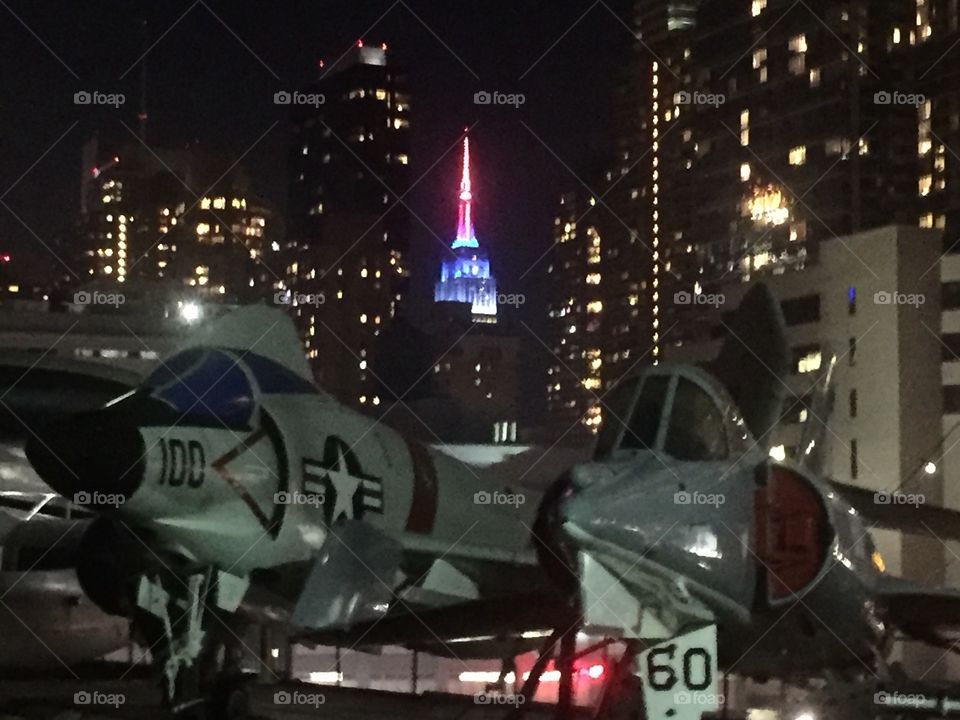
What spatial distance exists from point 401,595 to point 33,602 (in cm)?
935

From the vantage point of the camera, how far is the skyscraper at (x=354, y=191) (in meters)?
134

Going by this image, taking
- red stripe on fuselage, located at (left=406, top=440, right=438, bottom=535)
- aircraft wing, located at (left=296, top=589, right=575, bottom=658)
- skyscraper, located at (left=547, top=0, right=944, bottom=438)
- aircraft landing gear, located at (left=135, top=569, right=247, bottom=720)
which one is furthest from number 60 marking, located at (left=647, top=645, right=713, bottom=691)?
skyscraper, located at (left=547, top=0, right=944, bottom=438)

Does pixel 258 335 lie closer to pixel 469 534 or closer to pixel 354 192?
pixel 469 534

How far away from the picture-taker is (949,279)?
161 ft

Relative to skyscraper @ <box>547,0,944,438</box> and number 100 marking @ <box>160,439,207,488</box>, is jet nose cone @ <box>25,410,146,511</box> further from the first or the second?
skyscraper @ <box>547,0,944,438</box>

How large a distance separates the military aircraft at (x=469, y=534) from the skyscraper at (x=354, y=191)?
105632 millimetres

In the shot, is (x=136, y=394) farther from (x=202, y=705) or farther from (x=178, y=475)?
(x=202, y=705)

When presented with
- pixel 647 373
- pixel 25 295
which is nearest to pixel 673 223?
pixel 25 295

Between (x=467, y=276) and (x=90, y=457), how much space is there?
107 meters

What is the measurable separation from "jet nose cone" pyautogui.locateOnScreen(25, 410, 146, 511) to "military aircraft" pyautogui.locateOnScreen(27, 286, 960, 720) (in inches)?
0.9

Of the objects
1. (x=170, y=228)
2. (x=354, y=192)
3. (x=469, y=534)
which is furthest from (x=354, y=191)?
(x=469, y=534)

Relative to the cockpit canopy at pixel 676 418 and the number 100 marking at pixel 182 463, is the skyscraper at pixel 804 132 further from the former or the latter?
the cockpit canopy at pixel 676 418

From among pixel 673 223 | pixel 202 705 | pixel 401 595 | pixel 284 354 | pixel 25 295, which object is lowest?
pixel 202 705

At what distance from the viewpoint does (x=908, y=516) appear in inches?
692
